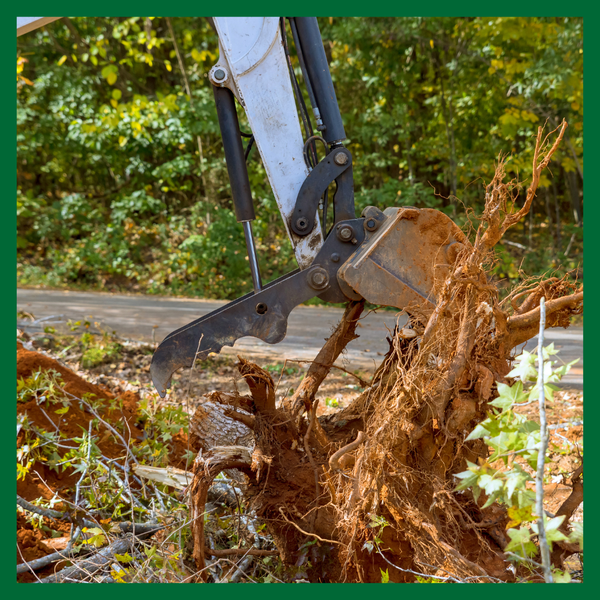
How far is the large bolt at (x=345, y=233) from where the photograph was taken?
237cm

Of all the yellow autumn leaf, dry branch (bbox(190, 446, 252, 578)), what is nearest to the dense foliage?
dry branch (bbox(190, 446, 252, 578))

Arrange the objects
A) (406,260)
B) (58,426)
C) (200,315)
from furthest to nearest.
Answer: (200,315), (58,426), (406,260)

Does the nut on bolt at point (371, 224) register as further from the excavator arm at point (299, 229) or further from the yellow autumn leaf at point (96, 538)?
the yellow autumn leaf at point (96, 538)

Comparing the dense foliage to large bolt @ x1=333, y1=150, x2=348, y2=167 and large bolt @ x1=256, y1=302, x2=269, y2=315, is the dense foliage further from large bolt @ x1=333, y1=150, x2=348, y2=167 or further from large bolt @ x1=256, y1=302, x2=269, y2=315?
large bolt @ x1=256, y1=302, x2=269, y2=315

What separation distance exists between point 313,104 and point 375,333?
4.82 m

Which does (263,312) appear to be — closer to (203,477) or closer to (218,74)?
(203,477)

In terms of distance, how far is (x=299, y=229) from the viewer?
2412mm

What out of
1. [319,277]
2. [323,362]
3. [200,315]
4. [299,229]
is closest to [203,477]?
[323,362]

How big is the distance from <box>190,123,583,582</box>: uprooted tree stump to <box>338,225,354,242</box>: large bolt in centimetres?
41

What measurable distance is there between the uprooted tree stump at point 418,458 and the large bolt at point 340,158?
0.63 meters

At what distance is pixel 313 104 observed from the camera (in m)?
2.51

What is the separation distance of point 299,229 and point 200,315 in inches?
220

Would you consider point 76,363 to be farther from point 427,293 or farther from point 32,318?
point 427,293

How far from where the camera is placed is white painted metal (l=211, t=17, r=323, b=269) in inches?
93.2
